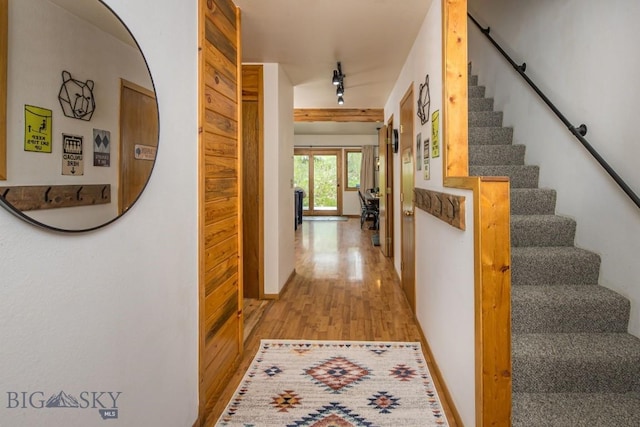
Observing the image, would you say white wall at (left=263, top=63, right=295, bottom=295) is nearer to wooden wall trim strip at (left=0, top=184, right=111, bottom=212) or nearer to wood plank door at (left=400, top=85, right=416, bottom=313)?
wood plank door at (left=400, top=85, right=416, bottom=313)

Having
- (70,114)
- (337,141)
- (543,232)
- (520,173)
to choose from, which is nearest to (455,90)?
(543,232)

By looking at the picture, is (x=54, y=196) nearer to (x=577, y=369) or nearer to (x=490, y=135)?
(x=577, y=369)

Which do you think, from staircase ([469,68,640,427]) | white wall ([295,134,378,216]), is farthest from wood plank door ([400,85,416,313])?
white wall ([295,134,378,216])

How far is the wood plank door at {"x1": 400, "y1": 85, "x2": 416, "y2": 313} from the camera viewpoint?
3424 mm

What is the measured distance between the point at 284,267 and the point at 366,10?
2615 mm

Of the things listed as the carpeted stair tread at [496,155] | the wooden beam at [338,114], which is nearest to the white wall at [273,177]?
the carpeted stair tread at [496,155]

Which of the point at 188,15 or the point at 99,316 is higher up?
the point at 188,15

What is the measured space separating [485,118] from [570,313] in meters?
2.19

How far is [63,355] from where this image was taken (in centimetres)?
93

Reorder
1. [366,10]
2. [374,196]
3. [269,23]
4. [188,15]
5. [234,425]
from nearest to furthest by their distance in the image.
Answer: [188,15], [234,425], [366,10], [269,23], [374,196]

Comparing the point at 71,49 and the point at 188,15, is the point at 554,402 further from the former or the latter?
the point at 188,15

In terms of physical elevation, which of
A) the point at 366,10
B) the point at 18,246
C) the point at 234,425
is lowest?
the point at 234,425

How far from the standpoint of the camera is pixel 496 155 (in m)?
3.16

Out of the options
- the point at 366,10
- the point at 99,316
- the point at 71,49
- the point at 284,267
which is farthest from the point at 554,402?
the point at 284,267
